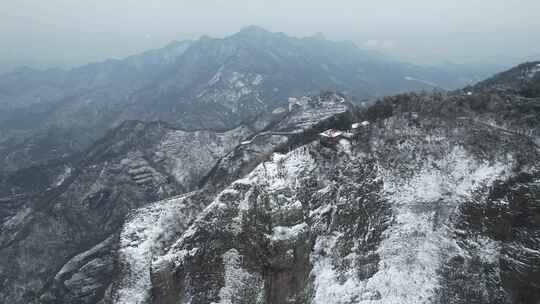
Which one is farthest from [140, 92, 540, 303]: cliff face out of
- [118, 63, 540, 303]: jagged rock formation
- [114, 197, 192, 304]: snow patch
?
[114, 197, 192, 304]: snow patch

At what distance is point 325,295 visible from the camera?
110 feet

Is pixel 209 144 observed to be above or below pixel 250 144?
below

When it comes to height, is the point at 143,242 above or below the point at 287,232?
below

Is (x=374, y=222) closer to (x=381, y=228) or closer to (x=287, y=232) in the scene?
(x=381, y=228)

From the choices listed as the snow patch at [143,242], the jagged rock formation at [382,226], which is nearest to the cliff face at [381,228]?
the jagged rock formation at [382,226]

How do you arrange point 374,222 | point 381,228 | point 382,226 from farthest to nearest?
point 374,222
point 382,226
point 381,228

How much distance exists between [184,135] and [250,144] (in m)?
43.1

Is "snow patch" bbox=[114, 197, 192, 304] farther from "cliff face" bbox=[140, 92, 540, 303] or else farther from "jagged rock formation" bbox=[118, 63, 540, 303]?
"cliff face" bbox=[140, 92, 540, 303]

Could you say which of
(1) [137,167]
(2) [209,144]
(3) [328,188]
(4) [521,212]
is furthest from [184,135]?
(4) [521,212]

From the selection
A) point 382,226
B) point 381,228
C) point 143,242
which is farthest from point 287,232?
point 143,242

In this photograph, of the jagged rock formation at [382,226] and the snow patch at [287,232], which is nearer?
the jagged rock formation at [382,226]

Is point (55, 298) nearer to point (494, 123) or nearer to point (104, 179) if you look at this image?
point (104, 179)

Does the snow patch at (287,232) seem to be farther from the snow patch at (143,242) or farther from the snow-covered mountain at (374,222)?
the snow patch at (143,242)

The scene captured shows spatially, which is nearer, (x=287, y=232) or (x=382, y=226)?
(x=382, y=226)
